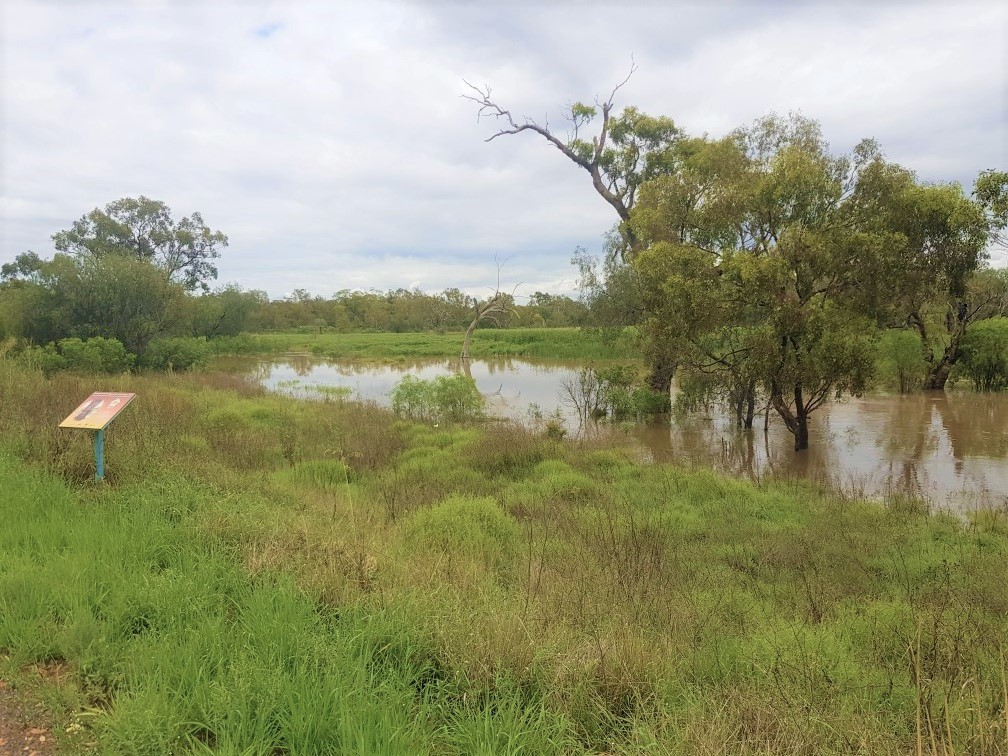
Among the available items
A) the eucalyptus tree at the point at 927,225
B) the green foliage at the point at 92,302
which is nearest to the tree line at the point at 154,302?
the green foliage at the point at 92,302

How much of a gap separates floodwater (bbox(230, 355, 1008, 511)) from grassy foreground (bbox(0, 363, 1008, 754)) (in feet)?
9.49

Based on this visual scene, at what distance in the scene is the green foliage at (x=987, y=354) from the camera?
19.6 meters

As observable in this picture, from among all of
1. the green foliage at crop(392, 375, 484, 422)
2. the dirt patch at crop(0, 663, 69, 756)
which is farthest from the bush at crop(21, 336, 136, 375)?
the dirt patch at crop(0, 663, 69, 756)

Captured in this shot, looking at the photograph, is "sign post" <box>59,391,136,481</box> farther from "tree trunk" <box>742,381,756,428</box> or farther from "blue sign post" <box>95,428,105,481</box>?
"tree trunk" <box>742,381,756,428</box>

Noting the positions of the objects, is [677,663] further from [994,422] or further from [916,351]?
[916,351]

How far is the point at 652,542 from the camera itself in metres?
5.89

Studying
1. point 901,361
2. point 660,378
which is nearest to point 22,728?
point 660,378

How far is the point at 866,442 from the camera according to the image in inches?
524

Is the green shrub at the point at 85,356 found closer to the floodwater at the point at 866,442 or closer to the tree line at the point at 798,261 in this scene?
the floodwater at the point at 866,442

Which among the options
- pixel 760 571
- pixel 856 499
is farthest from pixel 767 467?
pixel 760 571

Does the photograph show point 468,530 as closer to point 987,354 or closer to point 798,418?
point 798,418

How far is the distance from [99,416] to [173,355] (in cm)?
2265

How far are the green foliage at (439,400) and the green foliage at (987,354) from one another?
18.1 meters

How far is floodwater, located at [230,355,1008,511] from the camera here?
32.9 ft
